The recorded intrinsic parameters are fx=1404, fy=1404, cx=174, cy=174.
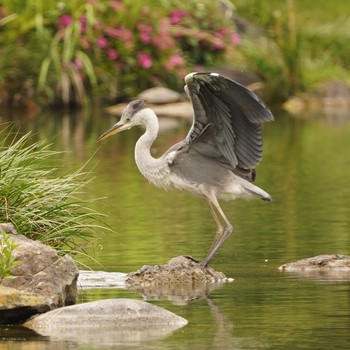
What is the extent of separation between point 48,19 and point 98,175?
503 inches

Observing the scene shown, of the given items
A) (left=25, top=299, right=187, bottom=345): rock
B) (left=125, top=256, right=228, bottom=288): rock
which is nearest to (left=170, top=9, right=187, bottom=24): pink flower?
(left=125, top=256, right=228, bottom=288): rock

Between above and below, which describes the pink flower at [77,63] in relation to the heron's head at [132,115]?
above

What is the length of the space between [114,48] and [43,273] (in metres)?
22.6

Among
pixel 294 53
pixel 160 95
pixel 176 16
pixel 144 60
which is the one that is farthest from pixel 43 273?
pixel 176 16

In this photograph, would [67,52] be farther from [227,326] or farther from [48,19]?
[227,326]

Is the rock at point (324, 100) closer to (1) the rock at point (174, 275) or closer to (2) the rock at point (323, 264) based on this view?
(2) the rock at point (323, 264)

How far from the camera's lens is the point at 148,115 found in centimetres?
1234

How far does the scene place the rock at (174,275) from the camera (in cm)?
1102

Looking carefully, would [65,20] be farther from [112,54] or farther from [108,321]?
[108,321]

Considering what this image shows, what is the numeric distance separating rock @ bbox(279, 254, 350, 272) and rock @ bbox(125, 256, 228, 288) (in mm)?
633

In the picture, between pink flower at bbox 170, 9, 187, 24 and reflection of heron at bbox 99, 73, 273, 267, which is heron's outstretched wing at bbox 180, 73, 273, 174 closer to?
reflection of heron at bbox 99, 73, 273, 267

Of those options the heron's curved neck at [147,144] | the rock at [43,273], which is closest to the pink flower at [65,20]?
the heron's curved neck at [147,144]

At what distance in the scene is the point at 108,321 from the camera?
9.16 meters

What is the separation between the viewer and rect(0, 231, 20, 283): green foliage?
30.5 feet
